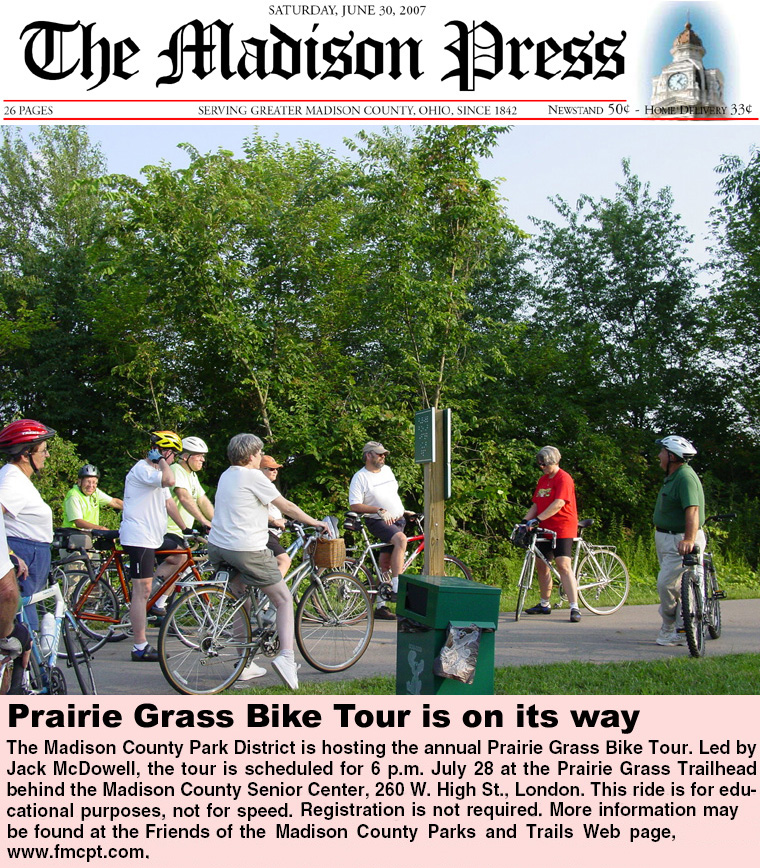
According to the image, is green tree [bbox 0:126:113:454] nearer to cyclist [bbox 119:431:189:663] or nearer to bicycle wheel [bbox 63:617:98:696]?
cyclist [bbox 119:431:189:663]

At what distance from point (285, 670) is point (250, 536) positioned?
3.17 feet

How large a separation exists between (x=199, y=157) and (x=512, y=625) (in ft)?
33.9

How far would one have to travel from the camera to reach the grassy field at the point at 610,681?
6086 millimetres

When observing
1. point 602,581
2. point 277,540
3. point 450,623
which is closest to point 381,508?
point 277,540

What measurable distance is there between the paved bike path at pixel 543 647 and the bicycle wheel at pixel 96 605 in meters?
0.18

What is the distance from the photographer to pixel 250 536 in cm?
619

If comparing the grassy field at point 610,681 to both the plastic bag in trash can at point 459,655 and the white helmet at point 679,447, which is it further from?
the white helmet at point 679,447

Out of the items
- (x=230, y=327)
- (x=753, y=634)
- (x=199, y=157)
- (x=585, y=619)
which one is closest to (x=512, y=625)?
(x=585, y=619)

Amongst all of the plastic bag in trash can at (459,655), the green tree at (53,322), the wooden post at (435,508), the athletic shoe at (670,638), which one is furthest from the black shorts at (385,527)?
the green tree at (53,322)

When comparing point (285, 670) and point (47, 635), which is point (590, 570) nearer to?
point (285, 670)

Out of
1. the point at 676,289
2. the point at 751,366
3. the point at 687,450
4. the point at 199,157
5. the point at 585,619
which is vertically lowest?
the point at 585,619

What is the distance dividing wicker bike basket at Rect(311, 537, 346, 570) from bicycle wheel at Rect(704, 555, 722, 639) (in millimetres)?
3502

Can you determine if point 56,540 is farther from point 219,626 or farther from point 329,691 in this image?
point 329,691

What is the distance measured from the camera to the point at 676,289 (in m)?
19.0
